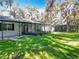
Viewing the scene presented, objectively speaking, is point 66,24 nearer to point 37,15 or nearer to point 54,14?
point 54,14

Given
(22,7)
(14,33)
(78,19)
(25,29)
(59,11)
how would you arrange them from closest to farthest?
(14,33) < (25,29) < (78,19) < (59,11) < (22,7)

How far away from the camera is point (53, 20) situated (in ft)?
175

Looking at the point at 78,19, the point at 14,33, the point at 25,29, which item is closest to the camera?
the point at 14,33

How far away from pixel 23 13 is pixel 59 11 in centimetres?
1417

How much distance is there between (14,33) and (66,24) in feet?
77.0

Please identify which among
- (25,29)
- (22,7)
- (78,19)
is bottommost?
(25,29)

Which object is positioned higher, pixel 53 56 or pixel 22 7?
pixel 22 7

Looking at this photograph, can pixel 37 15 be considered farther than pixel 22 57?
Yes

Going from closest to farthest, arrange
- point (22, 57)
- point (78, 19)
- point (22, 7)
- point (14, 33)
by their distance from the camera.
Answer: point (22, 57)
point (14, 33)
point (78, 19)
point (22, 7)

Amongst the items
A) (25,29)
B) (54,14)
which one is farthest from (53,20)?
(25,29)

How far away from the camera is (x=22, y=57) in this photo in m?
11.5

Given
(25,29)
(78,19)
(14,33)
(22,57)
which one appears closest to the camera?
(22,57)

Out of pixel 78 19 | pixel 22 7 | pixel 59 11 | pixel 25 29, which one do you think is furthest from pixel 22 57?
pixel 22 7

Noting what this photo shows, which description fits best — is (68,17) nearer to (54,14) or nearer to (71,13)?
(71,13)
